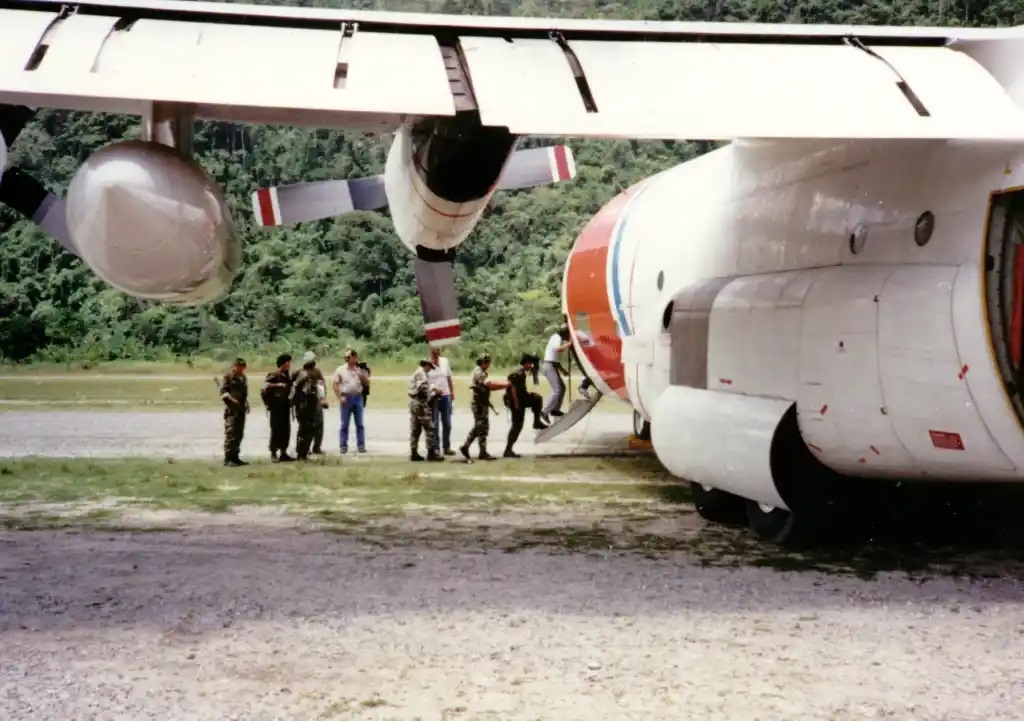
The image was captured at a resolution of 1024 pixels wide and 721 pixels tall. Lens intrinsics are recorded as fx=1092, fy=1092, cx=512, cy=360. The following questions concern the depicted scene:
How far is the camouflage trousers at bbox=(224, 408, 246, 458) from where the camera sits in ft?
46.6

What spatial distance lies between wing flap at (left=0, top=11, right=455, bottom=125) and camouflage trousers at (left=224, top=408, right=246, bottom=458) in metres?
7.95

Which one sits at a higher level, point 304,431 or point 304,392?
point 304,392

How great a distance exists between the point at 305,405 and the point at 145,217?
8645mm

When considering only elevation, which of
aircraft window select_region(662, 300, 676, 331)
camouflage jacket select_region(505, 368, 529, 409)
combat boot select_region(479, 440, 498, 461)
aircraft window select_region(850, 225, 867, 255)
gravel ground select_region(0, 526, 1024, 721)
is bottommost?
combat boot select_region(479, 440, 498, 461)

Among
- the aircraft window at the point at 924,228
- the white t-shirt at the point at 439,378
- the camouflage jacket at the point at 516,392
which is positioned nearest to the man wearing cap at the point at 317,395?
the white t-shirt at the point at 439,378

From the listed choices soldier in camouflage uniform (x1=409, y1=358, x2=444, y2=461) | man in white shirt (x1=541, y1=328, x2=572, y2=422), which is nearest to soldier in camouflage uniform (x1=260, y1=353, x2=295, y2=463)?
soldier in camouflage uniform (x1=409, y1=358, x2=444, y2=461)

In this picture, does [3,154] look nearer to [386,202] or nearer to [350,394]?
[386,202]

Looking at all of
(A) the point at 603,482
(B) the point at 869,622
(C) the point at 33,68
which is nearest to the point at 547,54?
(C) the point at 33,68

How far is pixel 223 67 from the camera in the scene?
6.10 meters

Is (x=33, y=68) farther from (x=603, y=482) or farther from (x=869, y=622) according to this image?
(x=603, y=482)

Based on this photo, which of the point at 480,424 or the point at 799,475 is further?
the point at 480,424

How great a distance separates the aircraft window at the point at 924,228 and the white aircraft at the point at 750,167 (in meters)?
0.03

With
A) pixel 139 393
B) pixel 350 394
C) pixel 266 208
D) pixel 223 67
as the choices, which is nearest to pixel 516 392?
pixel 350 394

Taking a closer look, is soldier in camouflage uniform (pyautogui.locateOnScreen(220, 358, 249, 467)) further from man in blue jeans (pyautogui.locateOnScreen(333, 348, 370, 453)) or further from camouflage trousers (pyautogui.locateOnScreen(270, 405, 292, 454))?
man in blue jeans (pyautogui.locateOnScreen(333, 348, 370, 453))
